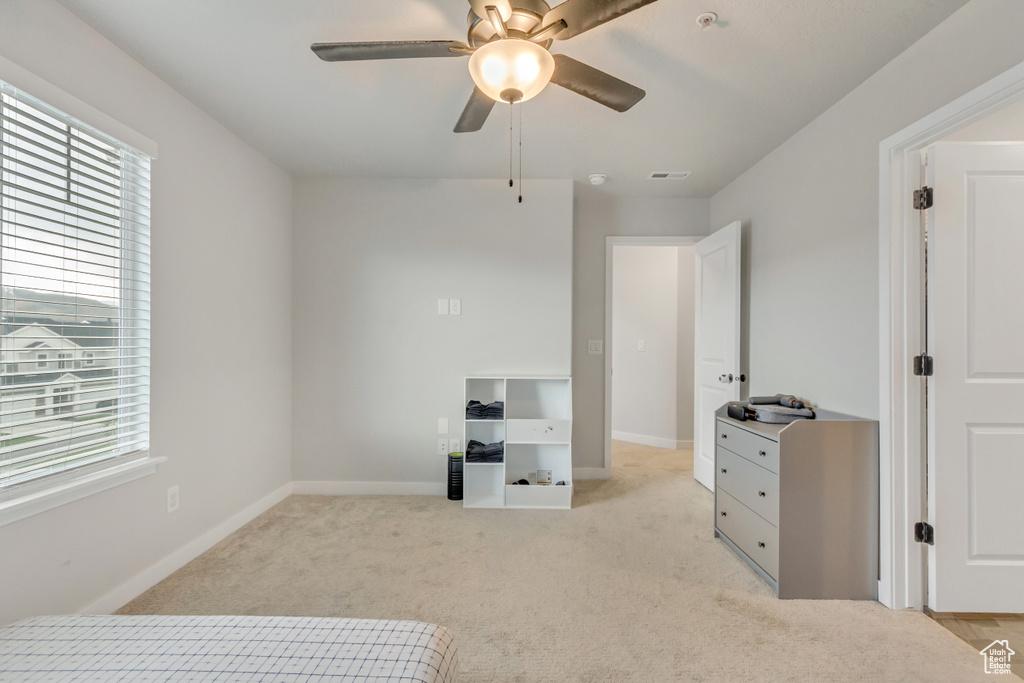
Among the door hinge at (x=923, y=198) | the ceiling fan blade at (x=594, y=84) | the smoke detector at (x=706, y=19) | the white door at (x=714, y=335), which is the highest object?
the smoke detector at (x=706, y=19)

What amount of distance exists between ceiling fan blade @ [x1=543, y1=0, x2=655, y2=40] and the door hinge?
1598mm

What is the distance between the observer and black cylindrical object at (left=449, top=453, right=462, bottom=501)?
369 cm

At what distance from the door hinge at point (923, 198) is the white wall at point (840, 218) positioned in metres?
0.15

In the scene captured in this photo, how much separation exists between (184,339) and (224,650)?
1890 mm

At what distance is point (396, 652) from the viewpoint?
121 centimetres

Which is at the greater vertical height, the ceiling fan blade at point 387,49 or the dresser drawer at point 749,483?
the ceiling fan blade at point 387,49

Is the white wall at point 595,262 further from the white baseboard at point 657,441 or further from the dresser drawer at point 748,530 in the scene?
the white baseboard at point 657,441

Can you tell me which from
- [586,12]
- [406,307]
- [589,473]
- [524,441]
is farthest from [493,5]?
[589,473]

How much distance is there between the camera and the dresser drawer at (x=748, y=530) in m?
2.33

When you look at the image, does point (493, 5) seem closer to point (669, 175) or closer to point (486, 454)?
point (669, 175)

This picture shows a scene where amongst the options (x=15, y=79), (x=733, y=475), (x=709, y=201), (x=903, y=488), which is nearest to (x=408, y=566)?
(x=733, y=475)

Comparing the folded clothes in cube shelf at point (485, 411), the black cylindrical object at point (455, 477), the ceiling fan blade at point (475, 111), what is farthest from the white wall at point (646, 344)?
the ceiling fan blade at point (475, 111)

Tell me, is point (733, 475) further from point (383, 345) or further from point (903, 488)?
point (383, 345)

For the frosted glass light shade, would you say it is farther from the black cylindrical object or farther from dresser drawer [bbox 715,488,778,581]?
the black cylindrical object
